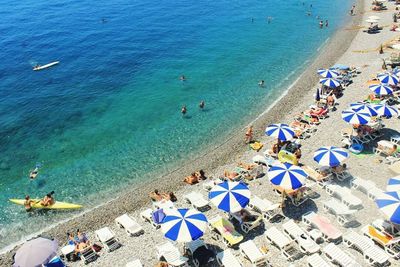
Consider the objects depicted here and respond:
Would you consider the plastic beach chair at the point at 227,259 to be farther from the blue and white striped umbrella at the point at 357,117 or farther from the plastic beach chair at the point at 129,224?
the blue and white striped umbrella at the point at 357,117

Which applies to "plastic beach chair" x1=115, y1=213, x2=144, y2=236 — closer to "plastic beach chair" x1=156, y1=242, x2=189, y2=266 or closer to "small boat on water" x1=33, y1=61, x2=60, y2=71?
"plastic beach chair" x1=156, y1=242, x2=189, y2=266

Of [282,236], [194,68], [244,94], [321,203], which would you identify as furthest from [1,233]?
[194,68]

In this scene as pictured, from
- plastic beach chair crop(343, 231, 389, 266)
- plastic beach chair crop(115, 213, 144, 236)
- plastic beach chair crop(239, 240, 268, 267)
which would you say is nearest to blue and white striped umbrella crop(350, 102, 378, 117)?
plastic beach chair crop(343, 231, 389, 266)

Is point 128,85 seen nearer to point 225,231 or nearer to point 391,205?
point 225,231

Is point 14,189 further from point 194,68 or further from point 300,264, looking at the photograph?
point 194,68

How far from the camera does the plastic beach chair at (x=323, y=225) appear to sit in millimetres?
19406

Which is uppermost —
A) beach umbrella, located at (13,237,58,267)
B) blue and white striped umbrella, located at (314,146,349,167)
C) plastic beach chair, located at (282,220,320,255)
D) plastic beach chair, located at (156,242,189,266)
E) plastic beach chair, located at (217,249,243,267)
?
blue and white striped umbrella, located at (314,146,349,167)

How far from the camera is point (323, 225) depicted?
20016 millimetres

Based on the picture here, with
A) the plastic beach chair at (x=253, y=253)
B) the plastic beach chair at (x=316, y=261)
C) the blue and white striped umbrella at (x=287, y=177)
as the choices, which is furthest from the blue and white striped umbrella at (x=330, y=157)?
the plastic beach chair at (x=253, y=253)

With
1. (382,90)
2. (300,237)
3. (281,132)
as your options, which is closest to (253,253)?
(300,237)

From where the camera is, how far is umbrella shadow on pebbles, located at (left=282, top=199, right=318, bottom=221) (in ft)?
71.1

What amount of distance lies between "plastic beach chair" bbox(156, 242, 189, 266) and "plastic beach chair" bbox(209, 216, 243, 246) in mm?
2499

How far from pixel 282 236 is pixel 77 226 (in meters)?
13.5

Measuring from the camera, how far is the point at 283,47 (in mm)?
50781
